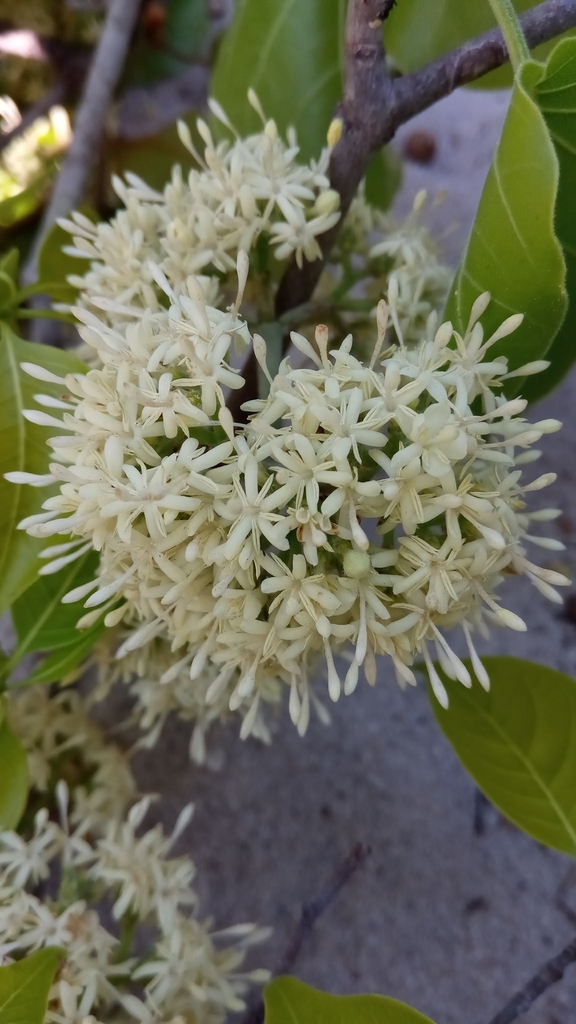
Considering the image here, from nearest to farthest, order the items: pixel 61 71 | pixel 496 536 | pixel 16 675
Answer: pixel 496 536, pixel 16 675, pixel 61 71

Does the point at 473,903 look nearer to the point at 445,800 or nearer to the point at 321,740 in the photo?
the point at 445,800

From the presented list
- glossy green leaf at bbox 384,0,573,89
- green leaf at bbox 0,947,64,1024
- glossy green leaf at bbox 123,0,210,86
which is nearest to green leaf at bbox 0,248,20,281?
glossy green leaf at bbox 384,0,573,89

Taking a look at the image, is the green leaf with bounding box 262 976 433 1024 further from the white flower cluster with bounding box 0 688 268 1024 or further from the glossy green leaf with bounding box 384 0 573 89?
the glossy green leaf with bounding box 384 0 573 89

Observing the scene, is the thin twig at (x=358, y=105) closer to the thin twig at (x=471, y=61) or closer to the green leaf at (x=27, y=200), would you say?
the thin twig at (x=471, y=61)

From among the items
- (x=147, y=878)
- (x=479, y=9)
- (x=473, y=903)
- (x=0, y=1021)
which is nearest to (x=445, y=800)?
(x=473, y=903)

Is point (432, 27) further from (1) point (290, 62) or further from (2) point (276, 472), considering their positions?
(2) point (276, 472)

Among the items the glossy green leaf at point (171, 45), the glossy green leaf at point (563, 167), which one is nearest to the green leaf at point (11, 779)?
the glossy green leaf at point (563, 167)

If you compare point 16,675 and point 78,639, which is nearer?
point 78,639
